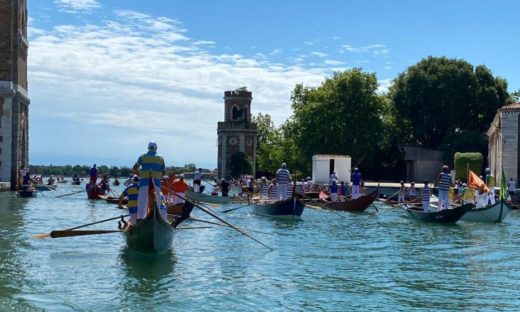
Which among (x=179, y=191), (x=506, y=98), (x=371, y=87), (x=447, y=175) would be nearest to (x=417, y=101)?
(x=371, y=87)

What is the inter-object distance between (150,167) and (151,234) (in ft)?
3.53

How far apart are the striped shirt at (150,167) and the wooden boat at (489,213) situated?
12.5 m

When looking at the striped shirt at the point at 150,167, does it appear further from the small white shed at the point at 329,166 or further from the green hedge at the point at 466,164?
the green hedge at the point at 466,164

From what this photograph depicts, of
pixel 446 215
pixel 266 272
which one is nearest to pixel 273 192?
pixel 446 215

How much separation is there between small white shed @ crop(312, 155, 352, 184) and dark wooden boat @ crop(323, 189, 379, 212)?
50.2 ft

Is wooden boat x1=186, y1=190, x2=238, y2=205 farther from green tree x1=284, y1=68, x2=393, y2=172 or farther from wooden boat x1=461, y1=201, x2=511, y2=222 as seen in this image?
green tree x1=284, y1=68, x2=393, y2=172

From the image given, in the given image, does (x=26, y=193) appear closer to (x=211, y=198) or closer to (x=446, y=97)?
(x=211, y=198)

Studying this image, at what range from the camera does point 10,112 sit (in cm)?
3719

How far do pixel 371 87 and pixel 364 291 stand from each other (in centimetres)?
4151

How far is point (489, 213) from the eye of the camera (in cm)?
2145

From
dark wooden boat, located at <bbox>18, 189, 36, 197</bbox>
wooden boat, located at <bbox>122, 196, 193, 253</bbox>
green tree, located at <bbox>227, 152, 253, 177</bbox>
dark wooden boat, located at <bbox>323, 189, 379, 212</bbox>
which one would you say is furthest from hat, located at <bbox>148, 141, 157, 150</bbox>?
green tree, located at <bbox>227, 152, 253, 177</bbox>

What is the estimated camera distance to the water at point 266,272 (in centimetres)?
877

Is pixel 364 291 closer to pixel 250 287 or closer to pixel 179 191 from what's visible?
pixel 250 287

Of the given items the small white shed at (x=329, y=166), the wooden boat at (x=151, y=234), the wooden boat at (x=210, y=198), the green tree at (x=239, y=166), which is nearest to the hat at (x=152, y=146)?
the wooden boat at (x=151, y=234)
